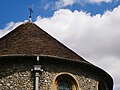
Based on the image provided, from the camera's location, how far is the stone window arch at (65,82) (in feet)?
67.3

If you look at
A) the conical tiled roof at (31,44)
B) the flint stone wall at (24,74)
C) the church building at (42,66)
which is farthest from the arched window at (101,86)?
the flint stone wall at (24,74)

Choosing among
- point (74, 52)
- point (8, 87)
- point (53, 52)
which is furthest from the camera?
point (74, 52)

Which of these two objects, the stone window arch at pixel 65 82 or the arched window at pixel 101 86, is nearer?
the stone window arch at pixel 65 82

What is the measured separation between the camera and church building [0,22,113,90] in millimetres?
19891

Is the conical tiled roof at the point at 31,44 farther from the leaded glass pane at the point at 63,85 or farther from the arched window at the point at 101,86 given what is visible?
the arched window at the point at 101,86

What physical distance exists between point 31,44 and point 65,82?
2.55 meters

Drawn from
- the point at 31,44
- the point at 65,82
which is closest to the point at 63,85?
the point at 65,82

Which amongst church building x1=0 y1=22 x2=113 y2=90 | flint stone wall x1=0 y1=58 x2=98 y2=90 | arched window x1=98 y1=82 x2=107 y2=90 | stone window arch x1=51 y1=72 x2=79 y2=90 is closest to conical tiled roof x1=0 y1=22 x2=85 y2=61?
church building x1=0 y1=22 x2=113 y2=90

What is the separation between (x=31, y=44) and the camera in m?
21.4

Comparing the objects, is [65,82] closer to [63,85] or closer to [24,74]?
[63,85]

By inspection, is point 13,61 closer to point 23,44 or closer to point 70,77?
point 23,44

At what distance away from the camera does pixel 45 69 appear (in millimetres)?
20156

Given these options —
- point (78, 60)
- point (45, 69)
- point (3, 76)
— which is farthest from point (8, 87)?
point (78, 60)

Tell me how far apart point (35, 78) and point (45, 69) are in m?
0.70
